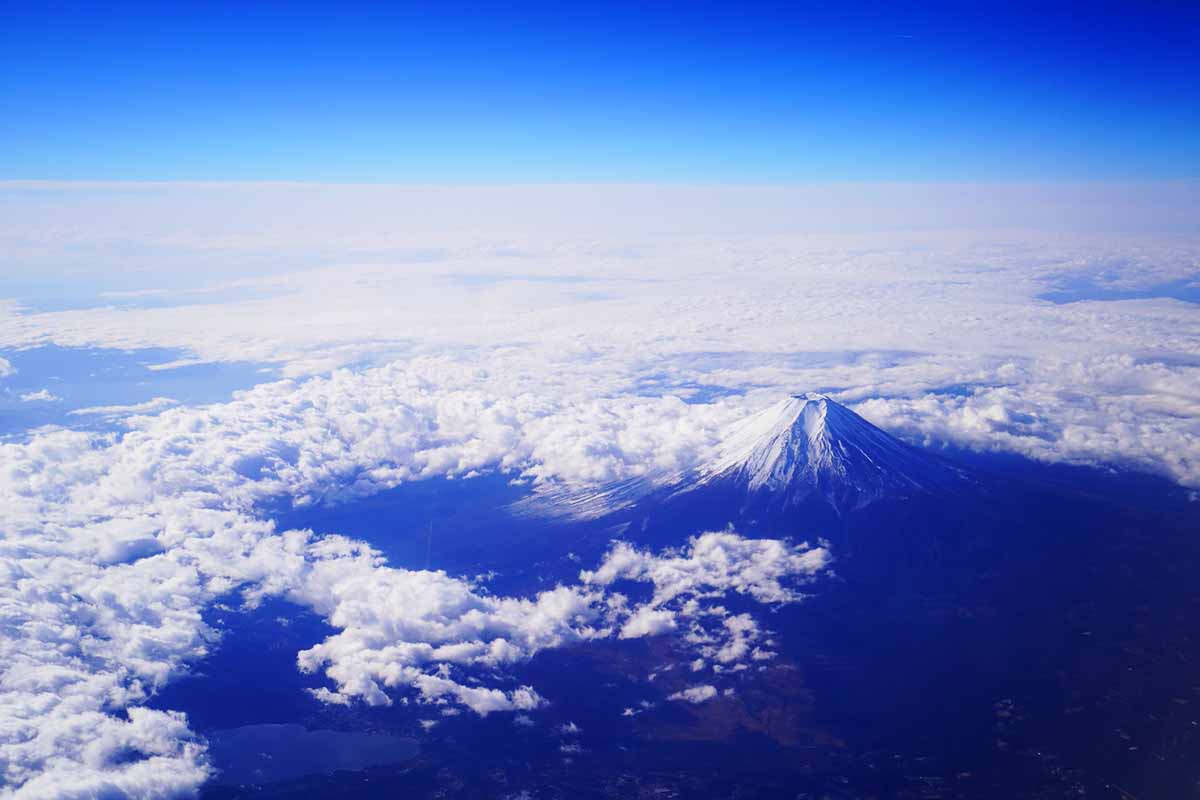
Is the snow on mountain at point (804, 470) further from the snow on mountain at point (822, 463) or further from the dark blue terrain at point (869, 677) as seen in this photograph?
the dark blue terrain at point (869, 677)

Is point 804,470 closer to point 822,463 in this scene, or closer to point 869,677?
point 822,463

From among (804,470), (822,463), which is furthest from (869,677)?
(822,463)

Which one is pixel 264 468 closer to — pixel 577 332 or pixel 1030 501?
pixel 577 332

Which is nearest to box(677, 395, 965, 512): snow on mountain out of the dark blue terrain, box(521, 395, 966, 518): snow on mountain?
box(521, 395, 966, 518): snow on mountain

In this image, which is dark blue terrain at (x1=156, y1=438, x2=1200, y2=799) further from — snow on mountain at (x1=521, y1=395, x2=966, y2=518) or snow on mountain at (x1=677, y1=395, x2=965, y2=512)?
snow on mountain at (x1=677, y1=395, x2=965, y2=512)

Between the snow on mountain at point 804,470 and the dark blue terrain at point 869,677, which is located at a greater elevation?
the snow on mountain at point 804,470

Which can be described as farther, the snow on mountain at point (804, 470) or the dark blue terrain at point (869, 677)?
the snow on mountain at point (804, 470)

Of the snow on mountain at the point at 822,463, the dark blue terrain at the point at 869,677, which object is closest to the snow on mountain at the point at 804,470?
the snow on mountain at the point at 822,463

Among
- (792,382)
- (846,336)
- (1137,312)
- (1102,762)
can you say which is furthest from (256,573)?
(1137,312)

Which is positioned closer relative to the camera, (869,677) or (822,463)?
(869,677)

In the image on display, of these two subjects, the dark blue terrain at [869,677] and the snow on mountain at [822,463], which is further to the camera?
the snow on mountain at [822,463]

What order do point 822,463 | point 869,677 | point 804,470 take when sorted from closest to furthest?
1. point 869,677
2. point 804,470
3. point 822,463
